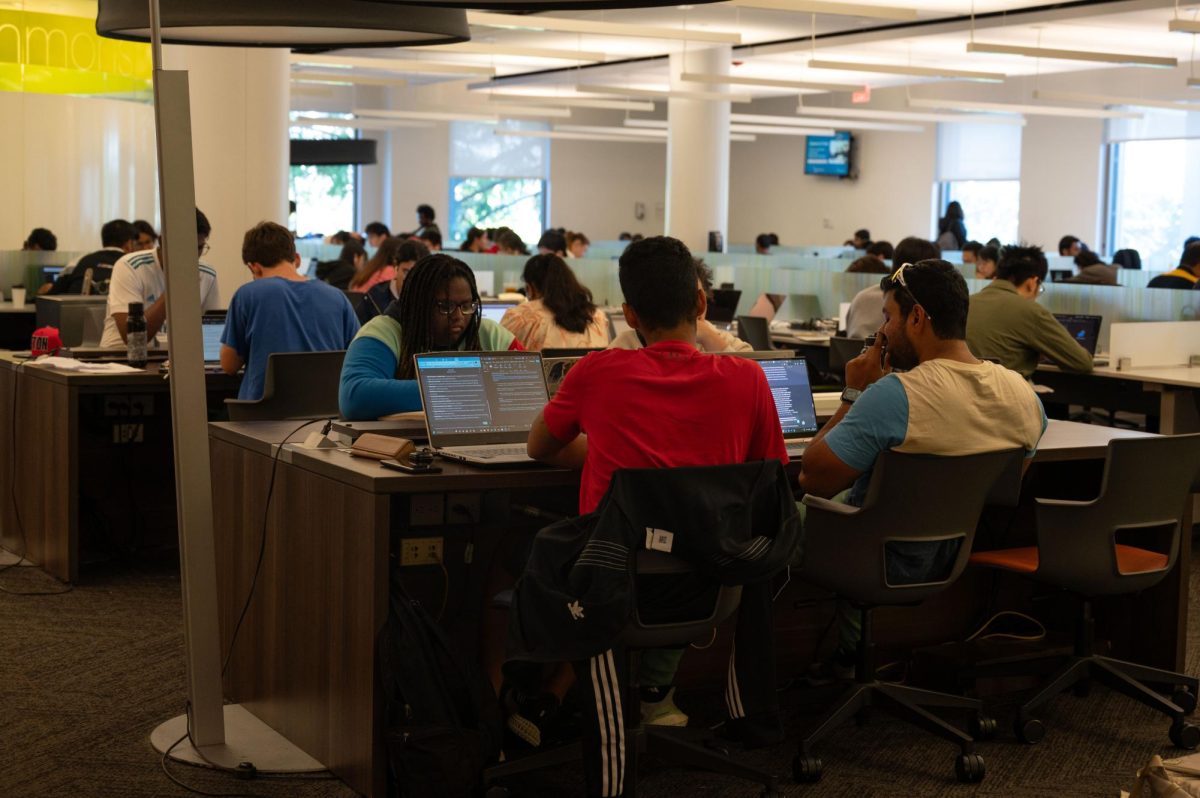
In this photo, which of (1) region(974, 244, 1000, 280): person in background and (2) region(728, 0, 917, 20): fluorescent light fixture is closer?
(1) region(974, 244, 1000, 280): person in background

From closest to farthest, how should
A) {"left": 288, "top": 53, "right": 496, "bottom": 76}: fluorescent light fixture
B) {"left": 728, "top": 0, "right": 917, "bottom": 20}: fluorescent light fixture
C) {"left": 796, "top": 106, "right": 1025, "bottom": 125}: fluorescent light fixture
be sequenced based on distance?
1. {"left": 728, "top": 0, "right": 917, "bottom": 20}: fluorescent light fixture
2. {"left": 288, "top": 53, "right": 496, "bottom": 76}: fluorescent light fixture
3. {"left": 796, "top": 106, "right": 1025, "bottom": 125}: fluorescent light fixture

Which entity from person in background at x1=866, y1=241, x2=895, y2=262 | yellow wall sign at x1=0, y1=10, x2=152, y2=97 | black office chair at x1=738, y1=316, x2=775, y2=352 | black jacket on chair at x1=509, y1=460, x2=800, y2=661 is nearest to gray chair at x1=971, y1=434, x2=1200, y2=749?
black jacket on chair at x1=509, y1=460, x2=800, y2=661

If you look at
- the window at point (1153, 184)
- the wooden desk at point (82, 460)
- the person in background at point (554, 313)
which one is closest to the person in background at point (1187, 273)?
the person in background at point (554, 313)

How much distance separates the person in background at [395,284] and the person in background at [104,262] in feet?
7.99

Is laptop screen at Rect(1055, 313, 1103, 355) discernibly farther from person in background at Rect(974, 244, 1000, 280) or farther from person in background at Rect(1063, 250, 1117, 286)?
person in background at Rect(1063, 250, 1117, 286)

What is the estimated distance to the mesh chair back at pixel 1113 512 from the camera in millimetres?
3588

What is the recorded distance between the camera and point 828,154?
21344mm

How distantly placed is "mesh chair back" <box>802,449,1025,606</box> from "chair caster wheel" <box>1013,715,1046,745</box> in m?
0.50

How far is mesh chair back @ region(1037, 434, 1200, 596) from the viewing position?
11.8 feet

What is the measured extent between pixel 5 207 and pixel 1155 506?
1042cm

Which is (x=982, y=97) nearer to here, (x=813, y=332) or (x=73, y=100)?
(x=813, y=332)

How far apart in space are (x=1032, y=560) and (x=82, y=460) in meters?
3.58

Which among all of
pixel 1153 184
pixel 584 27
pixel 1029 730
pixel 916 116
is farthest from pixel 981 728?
pixel 1153 184

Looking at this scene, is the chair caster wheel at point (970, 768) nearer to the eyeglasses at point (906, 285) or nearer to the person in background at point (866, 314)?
the eyeglasses at point (906, 285)
